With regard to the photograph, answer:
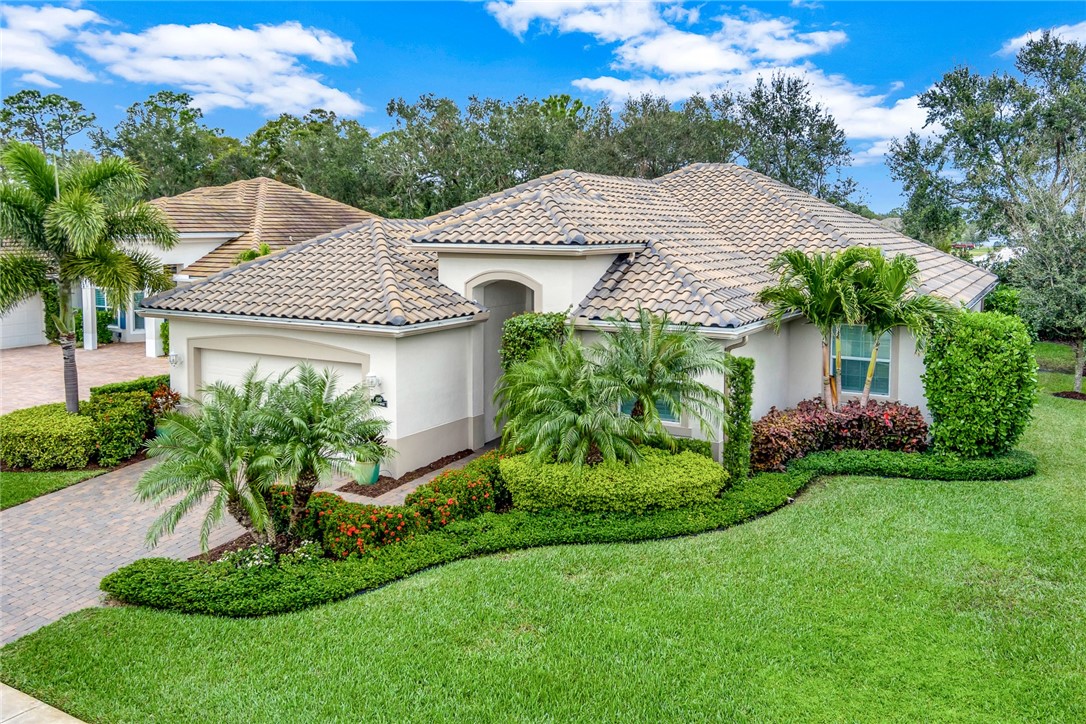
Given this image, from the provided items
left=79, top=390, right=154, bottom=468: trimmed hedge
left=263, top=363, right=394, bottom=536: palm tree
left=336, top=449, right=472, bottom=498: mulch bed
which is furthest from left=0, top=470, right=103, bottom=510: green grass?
left=263, top=363, right=394, bottom=536: palm tree

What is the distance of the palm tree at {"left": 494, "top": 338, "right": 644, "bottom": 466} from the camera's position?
40.6 ft

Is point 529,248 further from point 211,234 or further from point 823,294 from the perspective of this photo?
point 211,234

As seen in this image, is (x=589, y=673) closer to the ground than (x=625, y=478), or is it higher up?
closer to the ground

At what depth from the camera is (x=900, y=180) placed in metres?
37.2

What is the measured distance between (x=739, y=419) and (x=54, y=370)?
849 inches

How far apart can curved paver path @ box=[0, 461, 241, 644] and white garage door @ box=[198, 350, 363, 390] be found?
9.65ft

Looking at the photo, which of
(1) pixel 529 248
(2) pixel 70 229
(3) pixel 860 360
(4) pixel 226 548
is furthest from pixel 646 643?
(2) pixel 70 229

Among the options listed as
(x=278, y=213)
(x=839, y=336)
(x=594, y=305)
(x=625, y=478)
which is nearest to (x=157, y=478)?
(x=625, y=478)

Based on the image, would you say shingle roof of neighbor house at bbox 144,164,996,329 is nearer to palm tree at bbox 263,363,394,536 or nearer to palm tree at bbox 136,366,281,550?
palm tree at bbox 263,363,394,536

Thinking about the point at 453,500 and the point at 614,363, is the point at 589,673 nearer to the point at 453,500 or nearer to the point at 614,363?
the point at 453,500

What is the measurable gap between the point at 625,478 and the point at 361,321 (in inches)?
220

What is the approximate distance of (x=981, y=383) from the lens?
1469 cm

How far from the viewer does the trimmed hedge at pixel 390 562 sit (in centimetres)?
934

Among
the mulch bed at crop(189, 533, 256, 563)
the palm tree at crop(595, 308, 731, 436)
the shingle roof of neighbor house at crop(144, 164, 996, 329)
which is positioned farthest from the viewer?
the shingle roof of neighbor house at crop(144, 164, 996, 329)
